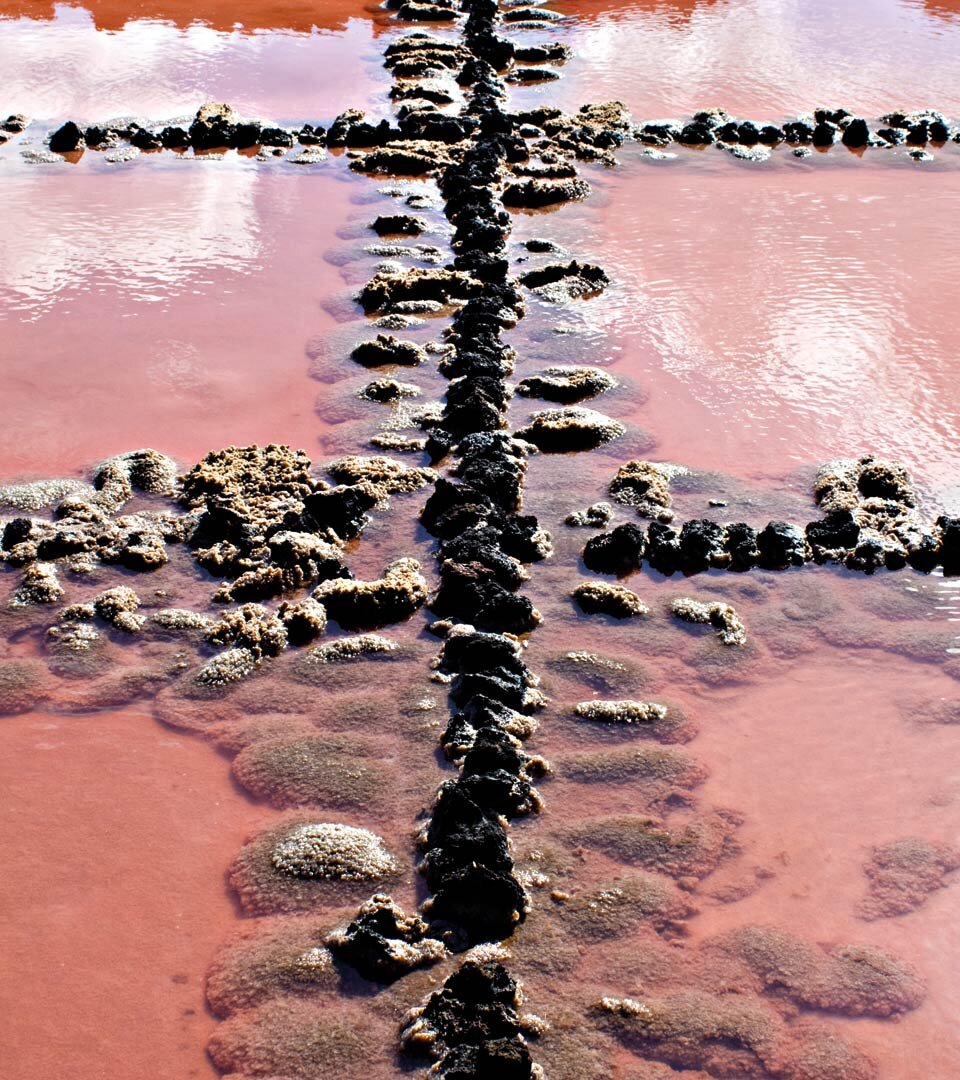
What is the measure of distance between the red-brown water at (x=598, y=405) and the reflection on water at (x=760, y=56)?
9cm

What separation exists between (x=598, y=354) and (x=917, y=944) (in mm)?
5380

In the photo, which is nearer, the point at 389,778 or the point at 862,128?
the point at 389,778

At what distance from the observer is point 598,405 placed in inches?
333

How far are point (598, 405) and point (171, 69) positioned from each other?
10.1 metres

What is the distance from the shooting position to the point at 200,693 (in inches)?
230

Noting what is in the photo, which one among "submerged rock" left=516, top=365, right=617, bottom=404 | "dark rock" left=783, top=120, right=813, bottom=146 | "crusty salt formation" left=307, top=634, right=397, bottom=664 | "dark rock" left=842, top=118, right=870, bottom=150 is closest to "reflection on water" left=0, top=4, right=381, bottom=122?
"dark rock" left=783, top=120, right=813, bottom=146

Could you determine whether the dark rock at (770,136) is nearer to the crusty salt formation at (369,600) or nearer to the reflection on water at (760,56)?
the reflection on water at (760,56)

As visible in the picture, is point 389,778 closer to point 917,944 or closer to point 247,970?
point 247,970

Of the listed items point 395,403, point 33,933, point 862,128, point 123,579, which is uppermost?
point 862,128

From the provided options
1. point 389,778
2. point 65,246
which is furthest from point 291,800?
point 65,246

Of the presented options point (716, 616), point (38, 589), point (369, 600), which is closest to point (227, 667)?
point (369, 600)

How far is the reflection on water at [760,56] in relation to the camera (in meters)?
15.3

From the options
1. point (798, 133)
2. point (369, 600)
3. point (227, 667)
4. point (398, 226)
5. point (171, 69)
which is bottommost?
point (227, 667)

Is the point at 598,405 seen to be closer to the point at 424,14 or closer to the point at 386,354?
the point at 386,354
